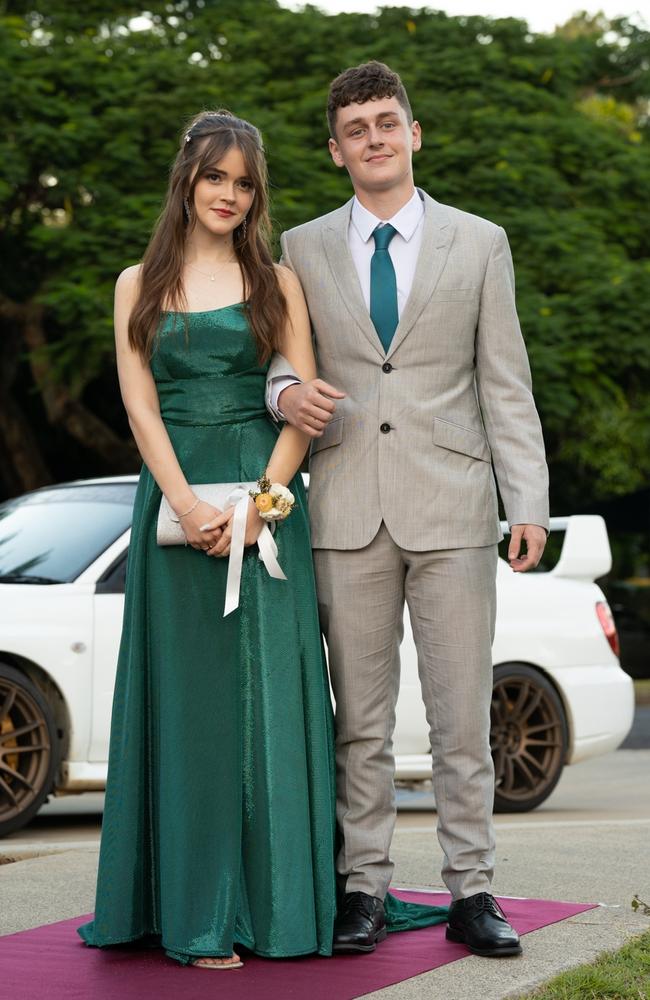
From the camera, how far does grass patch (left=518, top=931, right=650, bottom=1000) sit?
3855mm

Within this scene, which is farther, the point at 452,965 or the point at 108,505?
the point at 108,505

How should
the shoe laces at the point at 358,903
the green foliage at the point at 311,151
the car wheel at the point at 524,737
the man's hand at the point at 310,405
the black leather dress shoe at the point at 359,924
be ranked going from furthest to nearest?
the green foliage at the point at 311,151, the car wheel at the point at 524,737, the shoe laces at the point at 358,903, the black leather dress shoe at the point at 359,924, the man's hand at the point at 310,405

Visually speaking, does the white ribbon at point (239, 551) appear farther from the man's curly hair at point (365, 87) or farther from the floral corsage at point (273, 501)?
the man's curly hair at point (365, 87)

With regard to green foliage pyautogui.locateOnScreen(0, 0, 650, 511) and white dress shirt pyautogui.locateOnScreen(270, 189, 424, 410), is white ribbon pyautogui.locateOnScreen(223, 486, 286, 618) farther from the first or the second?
green foliage pyautogui.locateOnScreen(0, 0, 650, 511)

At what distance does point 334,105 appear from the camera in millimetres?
4461

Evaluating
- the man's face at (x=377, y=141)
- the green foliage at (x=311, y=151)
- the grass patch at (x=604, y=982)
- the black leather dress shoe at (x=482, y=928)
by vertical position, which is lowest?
the grass patch at (x=604, y=982)

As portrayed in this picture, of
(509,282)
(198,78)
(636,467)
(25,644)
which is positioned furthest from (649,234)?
(509,282)

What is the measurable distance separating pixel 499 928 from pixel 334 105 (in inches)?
90.6

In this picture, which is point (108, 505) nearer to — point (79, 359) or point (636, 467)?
point (79, 359)

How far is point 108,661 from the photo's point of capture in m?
7.50

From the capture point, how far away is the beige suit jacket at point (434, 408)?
4.33m

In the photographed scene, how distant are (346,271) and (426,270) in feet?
0.75

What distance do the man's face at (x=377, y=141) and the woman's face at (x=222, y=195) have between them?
311mm

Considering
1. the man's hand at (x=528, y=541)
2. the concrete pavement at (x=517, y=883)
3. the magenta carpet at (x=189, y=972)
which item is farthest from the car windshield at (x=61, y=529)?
the man's hand at (x=528, y=541)
